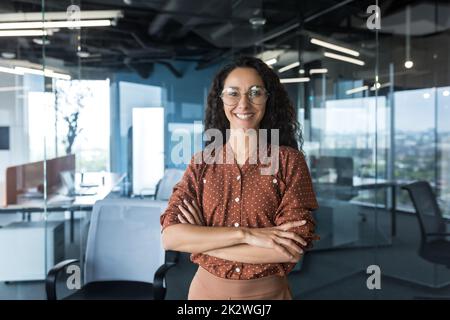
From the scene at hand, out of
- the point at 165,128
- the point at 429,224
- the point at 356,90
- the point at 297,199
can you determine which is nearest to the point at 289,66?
the point at 356,90

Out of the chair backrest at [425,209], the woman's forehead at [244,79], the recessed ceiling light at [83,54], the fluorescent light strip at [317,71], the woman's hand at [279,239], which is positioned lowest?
the chair backrest at [425,209]

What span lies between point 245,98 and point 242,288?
0.65 m

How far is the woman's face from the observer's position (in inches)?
54.7

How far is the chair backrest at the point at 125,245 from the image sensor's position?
253 cm

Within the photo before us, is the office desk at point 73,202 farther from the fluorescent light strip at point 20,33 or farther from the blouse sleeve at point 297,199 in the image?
the blouse sleeve at point 297,199

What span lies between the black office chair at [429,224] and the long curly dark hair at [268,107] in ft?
6.87

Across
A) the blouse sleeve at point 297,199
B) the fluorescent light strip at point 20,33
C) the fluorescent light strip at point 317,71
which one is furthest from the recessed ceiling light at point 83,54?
the blouse sleeve at point 297,199

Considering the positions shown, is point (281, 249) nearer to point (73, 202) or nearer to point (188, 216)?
point (188, 216)

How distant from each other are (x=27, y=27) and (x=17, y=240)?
1.80 metres

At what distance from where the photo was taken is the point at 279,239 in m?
1.30

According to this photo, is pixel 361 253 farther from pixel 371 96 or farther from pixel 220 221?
pixel 220 221

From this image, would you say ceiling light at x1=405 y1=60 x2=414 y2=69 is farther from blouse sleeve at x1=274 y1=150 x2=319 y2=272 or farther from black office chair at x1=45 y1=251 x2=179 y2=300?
blouse sleeve at x1=274 y1=150 x2=319 y2=272

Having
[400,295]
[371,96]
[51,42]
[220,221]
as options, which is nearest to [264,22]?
[371,96]

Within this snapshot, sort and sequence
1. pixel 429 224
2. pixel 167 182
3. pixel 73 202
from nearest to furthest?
pixel 429 224 < pixel 73 202 < pixel 167 182
